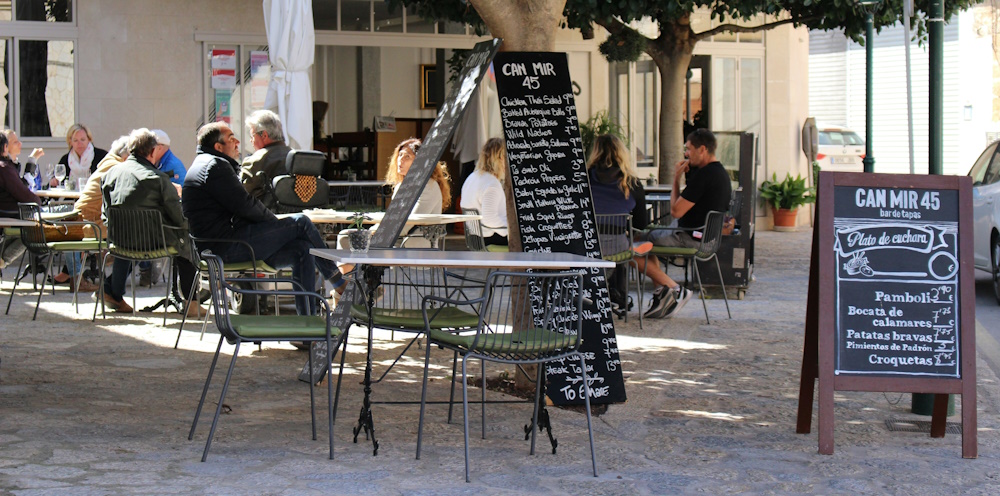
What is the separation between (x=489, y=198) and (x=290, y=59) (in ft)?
8.34

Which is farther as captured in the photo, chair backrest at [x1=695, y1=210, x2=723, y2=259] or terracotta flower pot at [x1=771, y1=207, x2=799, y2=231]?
terracotta flower pot at [x1=771, y1=207, x2=799, y2=231]

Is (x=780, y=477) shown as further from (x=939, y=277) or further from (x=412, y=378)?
(x=412, y=378)

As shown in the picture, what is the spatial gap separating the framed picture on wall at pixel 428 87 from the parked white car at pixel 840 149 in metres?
9.32

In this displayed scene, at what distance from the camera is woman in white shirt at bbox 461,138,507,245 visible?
948cm

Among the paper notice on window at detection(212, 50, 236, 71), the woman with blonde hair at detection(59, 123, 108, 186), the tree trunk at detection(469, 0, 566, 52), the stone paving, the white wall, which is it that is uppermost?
the white wall

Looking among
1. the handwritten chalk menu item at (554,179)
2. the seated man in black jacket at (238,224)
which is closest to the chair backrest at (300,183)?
the seated man in black jacket at (238,224)

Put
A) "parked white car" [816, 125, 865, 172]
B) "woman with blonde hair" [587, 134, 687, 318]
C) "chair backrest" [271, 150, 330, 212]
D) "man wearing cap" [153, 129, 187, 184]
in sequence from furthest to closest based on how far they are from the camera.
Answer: "parked white car" [816, 125, 865, 172], "man wearing cap" [153, 129, 187, 184], "woman with blonde hair" [587, 134, 687, 318], "chair backrest" [271, 150, 330, 212]

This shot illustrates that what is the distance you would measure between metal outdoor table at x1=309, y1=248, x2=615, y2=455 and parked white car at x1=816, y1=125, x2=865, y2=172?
65.4 ft

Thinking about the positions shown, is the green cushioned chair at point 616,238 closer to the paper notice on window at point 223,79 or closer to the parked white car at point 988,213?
the parked white car at point 988,213

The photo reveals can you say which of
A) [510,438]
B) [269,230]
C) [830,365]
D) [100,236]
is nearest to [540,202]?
[510,438]

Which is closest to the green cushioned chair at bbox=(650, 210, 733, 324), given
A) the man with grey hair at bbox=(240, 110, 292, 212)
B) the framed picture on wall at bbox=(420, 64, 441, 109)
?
the man with grey hair at bbox=(240, 110, 292, 212)

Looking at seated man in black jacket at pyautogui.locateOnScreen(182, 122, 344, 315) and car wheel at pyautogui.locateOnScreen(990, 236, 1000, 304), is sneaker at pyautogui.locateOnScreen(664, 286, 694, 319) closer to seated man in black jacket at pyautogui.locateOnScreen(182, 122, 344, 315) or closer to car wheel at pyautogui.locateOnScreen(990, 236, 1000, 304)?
seated man in black jacket at pyautogui.locateOnScreen(182, 122, 344, 315)

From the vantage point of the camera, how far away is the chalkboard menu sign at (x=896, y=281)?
5.20 meters

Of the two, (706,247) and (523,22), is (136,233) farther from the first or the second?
(706,247)
